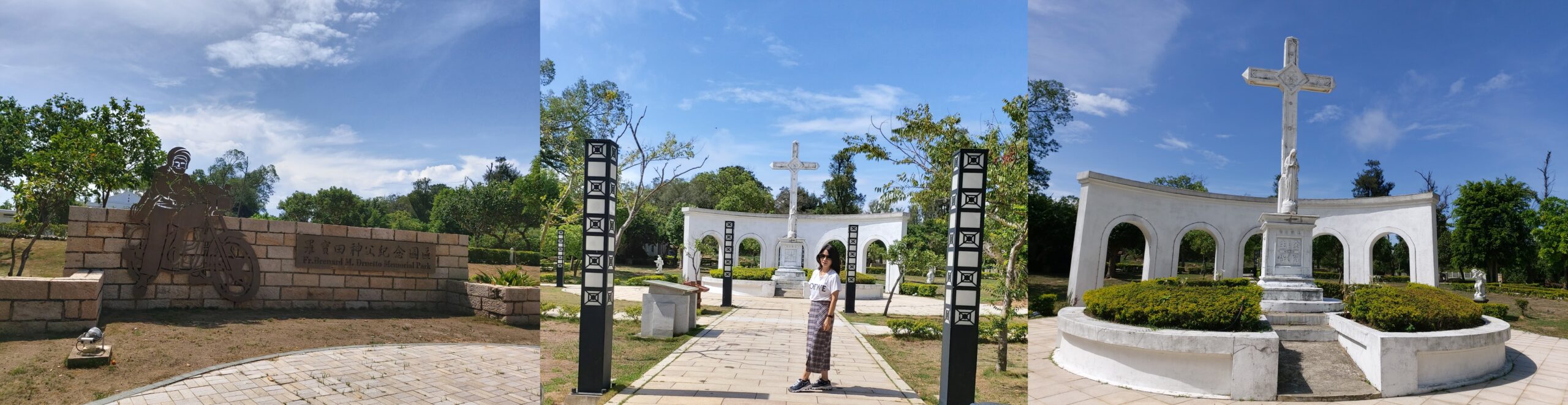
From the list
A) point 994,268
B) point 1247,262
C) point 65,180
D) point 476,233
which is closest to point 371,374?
point 476,233

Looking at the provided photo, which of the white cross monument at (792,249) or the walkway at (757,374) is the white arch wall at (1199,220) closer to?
the walkway at (757,374)

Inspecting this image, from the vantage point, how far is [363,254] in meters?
8.16

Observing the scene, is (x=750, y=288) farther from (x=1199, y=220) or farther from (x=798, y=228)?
(x=1199, y=220)

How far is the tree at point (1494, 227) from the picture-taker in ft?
13.4

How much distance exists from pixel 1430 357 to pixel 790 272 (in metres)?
13.8

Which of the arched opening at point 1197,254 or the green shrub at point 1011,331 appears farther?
the green shrub at point 1011,331

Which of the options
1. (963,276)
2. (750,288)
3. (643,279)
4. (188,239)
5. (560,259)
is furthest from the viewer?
(750,288)

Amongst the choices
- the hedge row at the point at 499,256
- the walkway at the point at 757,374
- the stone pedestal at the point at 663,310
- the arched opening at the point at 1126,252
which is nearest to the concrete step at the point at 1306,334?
the arched opening at the point at 1126,252

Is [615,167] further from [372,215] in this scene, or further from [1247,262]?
[372,215]

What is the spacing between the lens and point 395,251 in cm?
838

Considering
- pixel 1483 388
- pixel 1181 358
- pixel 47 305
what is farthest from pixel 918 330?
pixel 47 305

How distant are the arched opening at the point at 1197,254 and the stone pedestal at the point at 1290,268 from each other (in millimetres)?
407

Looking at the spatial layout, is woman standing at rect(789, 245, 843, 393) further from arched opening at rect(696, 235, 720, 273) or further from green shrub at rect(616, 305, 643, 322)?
arched opening at rect(696, 235, 720, 273)

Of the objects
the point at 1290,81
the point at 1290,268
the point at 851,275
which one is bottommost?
the point at 851,275
